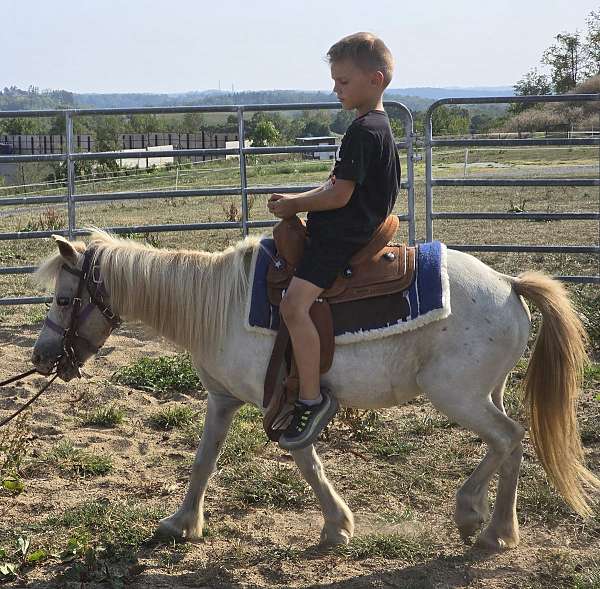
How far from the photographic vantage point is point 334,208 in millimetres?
3615

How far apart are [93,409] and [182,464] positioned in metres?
1.16

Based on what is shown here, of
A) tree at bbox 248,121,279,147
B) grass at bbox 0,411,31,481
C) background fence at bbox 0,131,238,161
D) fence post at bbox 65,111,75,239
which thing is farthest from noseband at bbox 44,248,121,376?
background fence at bbox 0,131,238,161

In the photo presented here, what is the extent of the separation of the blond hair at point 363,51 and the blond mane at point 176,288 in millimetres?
971

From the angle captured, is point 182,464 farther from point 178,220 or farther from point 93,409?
point 178,220

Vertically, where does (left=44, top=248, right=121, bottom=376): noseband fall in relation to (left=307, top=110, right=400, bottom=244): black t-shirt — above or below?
below

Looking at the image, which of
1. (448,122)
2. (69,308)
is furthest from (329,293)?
(448,122)

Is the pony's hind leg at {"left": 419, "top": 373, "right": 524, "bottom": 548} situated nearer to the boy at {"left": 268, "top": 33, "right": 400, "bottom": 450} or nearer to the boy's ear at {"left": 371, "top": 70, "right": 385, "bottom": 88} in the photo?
the boy at {"left": 268, "top": 33, "right": 400, "bottom": 450}

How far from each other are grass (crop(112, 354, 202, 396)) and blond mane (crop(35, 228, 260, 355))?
2325mm

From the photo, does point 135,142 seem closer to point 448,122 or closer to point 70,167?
point 448,122

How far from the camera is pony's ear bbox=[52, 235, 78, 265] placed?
12.8ft

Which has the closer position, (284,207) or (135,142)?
(284,207)

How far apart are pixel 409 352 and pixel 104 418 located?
8.60ft

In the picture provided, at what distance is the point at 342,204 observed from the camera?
359cm

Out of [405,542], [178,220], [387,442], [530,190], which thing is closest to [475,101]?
[387,442]
